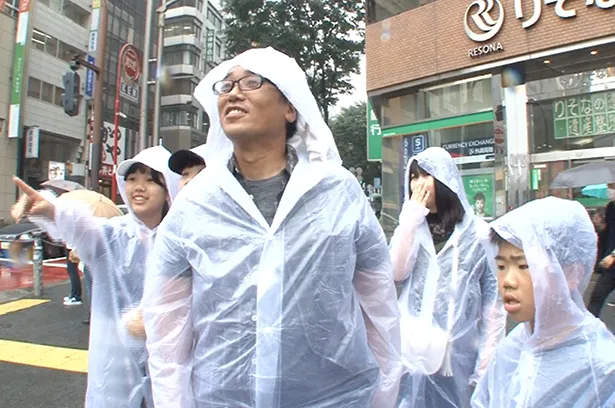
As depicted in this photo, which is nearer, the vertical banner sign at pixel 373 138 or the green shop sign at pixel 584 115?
the green shop sign at pixel 584 115

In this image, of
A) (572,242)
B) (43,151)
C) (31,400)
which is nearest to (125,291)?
(572,242)

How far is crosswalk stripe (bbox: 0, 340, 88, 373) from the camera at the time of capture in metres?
4.17

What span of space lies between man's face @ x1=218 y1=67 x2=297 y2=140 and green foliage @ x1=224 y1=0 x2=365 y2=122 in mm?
14938

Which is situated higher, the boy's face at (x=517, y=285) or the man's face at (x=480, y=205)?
the man's face at (x=480, y=205)

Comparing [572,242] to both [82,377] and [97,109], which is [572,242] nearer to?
[82,377]

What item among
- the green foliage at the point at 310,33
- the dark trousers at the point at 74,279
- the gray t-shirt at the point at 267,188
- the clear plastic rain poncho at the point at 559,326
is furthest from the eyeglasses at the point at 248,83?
the green foliage at the point at 310,33

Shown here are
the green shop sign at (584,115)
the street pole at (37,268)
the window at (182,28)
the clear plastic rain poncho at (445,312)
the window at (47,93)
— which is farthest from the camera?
the window at (182,28)

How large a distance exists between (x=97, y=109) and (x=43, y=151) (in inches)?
628

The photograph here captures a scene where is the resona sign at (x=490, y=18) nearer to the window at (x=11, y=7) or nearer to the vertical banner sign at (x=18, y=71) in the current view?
the vertical banner sign at (x=18, y=71)

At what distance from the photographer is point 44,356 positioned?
444 cm

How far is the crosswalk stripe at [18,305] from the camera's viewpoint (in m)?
6.26

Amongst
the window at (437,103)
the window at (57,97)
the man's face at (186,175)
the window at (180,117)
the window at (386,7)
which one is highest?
the window at (180,117)

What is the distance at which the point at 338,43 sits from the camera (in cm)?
1731

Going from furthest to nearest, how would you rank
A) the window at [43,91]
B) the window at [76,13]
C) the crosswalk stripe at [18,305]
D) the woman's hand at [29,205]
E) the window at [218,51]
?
the window at [218,51] → the window at [76,13] → the window at [43,91] → the crosswalk stripe at [18,305] → the woman's hand at [29,205]
